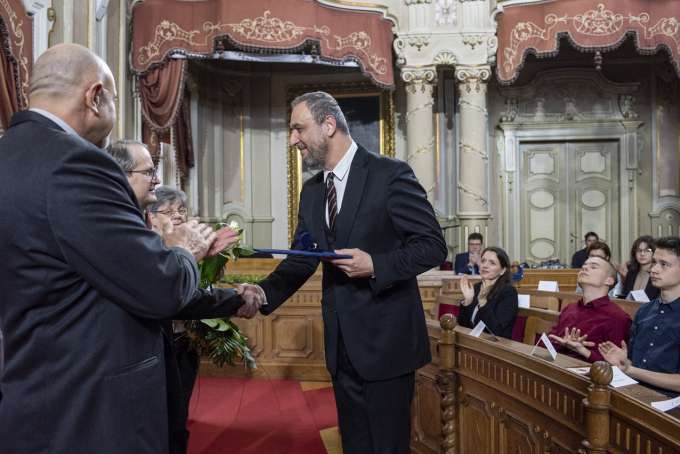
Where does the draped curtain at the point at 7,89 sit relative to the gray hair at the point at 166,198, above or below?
above

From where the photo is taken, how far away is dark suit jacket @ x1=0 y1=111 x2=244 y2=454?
4.03ft

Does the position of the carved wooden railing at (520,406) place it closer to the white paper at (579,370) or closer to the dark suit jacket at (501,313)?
the white paper at (579,370)

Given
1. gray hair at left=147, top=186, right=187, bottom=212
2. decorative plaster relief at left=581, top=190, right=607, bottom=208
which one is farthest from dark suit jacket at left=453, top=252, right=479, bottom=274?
gray hair at left=147, top=186, right=187, bottom=212

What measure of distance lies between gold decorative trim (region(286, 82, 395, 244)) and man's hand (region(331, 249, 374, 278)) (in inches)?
309

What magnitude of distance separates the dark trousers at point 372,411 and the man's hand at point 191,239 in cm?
63

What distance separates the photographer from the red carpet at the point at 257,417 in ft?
13.0

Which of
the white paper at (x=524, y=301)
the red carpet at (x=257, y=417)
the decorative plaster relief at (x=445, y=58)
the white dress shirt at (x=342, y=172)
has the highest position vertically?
the decorative plaster relief at (x=445, y=58)

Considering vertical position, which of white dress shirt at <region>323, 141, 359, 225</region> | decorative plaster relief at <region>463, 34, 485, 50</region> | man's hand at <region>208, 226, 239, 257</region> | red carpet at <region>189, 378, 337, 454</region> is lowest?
red carpet at <region>189, 378, 337, 454</region>

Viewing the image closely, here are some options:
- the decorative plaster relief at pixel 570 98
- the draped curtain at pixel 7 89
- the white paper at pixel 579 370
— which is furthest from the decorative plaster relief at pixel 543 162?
the white paper at pixel 579 370

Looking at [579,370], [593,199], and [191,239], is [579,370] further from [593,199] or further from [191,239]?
[593,199]

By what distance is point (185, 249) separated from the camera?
148 cm

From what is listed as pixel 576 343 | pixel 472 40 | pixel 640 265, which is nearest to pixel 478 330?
pixel 576 343

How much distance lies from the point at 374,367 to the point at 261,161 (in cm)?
853

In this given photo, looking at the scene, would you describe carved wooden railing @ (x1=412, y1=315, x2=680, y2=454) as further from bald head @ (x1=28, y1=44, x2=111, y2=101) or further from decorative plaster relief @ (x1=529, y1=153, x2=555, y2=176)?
decorative plaster relief @ (x1=529, y1=153, x2=555, y2=176)
